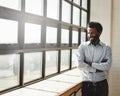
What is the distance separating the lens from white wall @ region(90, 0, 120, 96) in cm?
489

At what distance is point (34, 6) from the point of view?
113 inches

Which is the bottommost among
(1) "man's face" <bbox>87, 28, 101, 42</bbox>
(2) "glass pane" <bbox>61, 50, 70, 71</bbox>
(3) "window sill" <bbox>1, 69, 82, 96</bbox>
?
(3) "window sill" <bbox>1, 69, 82, 96</bbox>

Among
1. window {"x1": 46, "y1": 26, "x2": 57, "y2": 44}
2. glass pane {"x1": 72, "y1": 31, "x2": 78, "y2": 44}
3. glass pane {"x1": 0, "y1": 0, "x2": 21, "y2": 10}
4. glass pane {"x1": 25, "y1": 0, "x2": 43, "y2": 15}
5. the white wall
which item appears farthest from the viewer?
the white wall

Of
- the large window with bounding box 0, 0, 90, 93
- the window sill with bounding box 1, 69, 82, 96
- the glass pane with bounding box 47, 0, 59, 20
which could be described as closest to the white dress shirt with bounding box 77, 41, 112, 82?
the window sill with bounding box 1, 69, 82, 96

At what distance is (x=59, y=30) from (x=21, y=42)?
1.12 metres

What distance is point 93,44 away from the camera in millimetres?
2939

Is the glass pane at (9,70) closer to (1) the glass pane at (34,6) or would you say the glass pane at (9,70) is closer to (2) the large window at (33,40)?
(2) the large window at (33,40)

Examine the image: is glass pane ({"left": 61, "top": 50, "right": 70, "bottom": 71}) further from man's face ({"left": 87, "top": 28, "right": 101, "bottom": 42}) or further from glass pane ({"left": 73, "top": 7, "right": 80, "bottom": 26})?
man's face ({"left": 87, "top": 28, "right": 101, "bottom": 42})

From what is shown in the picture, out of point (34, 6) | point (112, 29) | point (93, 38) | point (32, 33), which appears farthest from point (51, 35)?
point (112, 29)

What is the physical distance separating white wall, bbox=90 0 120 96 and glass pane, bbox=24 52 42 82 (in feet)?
7.72

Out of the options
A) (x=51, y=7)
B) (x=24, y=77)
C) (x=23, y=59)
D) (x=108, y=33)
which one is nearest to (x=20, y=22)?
(x=23, y=59)

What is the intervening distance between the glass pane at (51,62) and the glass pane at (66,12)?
735 mm

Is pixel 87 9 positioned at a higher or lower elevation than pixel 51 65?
higher

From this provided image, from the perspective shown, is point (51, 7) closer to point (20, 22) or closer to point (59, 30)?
point (59, 30)
